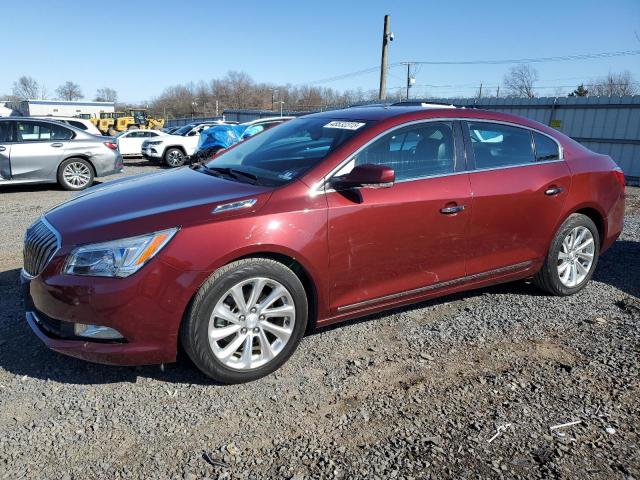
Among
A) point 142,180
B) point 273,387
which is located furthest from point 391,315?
point 142,180

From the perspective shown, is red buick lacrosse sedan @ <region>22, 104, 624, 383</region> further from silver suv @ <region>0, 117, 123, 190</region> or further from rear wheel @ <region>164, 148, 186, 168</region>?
rear wheel @ <region>164, 148, 186, 168</region>

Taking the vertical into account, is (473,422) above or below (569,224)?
below

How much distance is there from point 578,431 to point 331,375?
1393 mm

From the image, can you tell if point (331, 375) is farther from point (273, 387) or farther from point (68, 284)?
point (68, 284)

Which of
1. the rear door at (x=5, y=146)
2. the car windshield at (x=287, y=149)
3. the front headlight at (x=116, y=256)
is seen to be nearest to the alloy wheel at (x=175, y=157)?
the rear door at (x=5, y=146)

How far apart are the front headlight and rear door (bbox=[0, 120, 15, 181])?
815 centimetres

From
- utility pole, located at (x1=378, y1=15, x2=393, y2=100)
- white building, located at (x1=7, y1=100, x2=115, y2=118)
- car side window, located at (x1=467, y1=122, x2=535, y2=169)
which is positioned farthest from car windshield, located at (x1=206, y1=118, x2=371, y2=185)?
white building, located at (x1=7, y1=100, x2=115, y2=118)

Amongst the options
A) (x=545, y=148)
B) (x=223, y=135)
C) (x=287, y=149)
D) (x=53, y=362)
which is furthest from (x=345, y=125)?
(x=223, y=135)

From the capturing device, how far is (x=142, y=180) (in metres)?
3.73

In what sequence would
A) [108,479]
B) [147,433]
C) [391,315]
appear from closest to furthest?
1. [108,479]
2. [147,433]
3. [391,315]

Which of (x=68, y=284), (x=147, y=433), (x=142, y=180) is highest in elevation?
(x=142, y=180)

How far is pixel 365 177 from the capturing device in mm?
3047

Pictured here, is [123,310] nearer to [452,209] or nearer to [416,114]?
[452,209]

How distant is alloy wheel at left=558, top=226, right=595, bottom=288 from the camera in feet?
14.3
